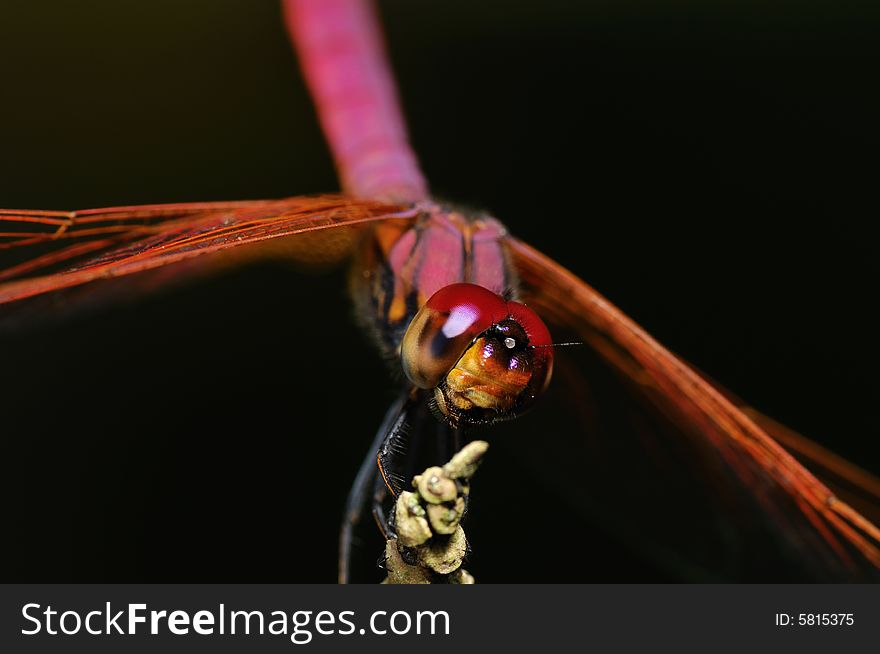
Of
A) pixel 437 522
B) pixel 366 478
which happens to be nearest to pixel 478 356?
pixel 437 522

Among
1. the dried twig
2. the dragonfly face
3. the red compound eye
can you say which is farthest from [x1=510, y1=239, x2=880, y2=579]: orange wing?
the dried twig

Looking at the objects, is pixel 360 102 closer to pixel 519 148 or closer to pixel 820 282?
pixel 519 148

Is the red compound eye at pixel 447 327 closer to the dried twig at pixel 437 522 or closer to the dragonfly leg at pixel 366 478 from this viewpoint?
the dragonfly leg at pixel 366 478

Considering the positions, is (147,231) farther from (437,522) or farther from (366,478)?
(437,522)

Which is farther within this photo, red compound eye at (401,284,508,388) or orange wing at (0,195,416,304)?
red compound eye at (401,284,508,388)

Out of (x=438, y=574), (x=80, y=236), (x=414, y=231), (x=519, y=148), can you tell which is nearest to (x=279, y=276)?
(x=519, y=148)

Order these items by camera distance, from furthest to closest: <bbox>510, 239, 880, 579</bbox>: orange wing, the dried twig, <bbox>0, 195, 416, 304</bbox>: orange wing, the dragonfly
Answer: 1. <bbox>510, 239, 880, 579</bbox>: orange wing
2. the dragonfly
3. <bbox>0, 195, 416, 304</bbox>: orange wing
4. the dried twig

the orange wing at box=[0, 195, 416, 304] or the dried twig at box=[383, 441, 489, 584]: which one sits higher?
the orange wing at box=[0, 195, 416, 304]

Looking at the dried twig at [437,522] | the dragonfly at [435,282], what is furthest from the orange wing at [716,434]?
the dried twig at [437,522]

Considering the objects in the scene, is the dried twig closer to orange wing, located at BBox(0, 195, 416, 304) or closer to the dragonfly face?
the dragonfly face
